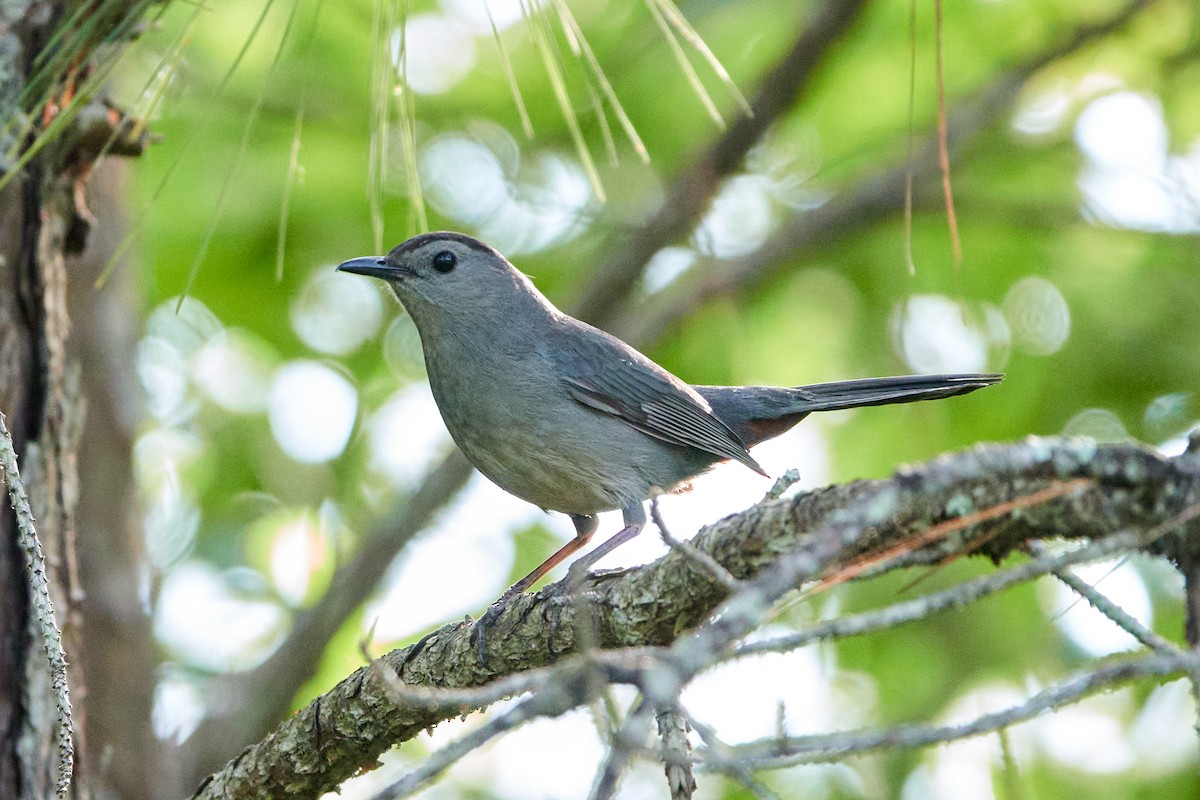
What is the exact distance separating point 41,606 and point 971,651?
4927 mm

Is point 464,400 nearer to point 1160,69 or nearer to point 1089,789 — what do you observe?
point 1089,789

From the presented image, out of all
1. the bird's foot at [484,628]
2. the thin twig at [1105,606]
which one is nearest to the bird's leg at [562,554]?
the bird's foot at [484,628]

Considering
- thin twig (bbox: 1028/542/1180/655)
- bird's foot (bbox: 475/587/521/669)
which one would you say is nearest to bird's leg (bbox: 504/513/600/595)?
bird's foot (bbox: 475/587/521/669)

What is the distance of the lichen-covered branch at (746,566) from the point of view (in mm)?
1581

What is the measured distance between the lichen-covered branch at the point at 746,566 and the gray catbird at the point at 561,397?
102 centimetres

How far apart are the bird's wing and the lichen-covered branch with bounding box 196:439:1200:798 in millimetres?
1325

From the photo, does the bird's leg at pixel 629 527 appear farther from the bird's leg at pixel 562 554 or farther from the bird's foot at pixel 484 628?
the bird's foot at pixel 484 628

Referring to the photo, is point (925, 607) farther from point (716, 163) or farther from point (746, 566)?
point (716, 163)

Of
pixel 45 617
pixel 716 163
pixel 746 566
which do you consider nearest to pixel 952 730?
pixel 746 566

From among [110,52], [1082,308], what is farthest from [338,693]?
[1082,308]

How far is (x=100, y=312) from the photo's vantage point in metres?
5.19

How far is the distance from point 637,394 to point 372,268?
125cm

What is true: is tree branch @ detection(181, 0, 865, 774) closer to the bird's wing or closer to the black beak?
the bird's wing

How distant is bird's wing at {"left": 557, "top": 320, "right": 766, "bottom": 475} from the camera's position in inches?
193
